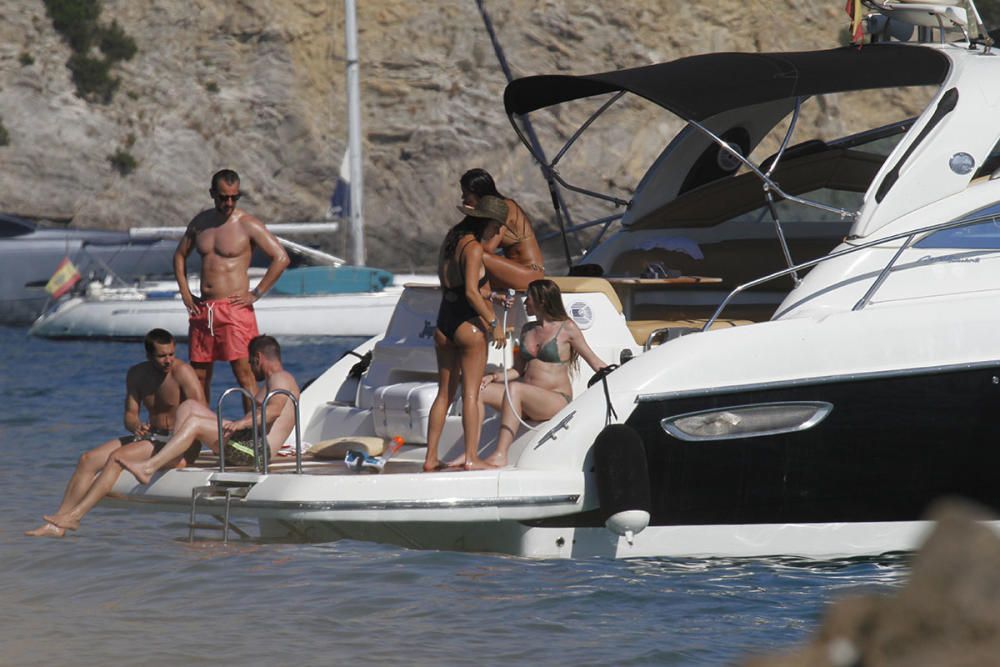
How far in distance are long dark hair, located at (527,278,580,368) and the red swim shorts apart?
2.07 m

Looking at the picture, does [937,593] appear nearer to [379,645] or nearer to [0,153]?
[379,645]

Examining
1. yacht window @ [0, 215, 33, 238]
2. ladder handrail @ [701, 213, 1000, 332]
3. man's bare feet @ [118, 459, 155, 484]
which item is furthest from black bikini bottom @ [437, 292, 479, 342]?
yacht window @ [0, 215, 33, 238]

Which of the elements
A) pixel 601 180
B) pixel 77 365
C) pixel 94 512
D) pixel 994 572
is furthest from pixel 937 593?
pixel 601 180

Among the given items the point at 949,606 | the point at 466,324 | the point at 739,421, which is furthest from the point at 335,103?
the point at 949,606

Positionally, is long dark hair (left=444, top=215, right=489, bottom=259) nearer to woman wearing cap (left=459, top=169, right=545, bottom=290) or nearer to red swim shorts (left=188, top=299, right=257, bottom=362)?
woman wearing cap (left=459, top=169, right=545, bottom=290)

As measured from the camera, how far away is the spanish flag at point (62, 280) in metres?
29.3

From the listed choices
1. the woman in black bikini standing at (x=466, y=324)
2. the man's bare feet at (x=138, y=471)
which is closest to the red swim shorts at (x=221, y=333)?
the man's bare feet at (x=138, y=471)

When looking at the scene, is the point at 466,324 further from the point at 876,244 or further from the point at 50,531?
the point at 50,531

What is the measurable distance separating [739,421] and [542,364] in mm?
1061

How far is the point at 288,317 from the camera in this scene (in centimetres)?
2723

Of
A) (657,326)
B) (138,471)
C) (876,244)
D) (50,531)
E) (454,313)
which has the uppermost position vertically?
(876,244)

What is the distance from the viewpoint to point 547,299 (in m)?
6.92

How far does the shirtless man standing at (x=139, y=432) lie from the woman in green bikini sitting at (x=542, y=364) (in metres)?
1.61

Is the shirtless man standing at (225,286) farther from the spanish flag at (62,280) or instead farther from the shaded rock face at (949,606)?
the spanish flag at (62,280)
